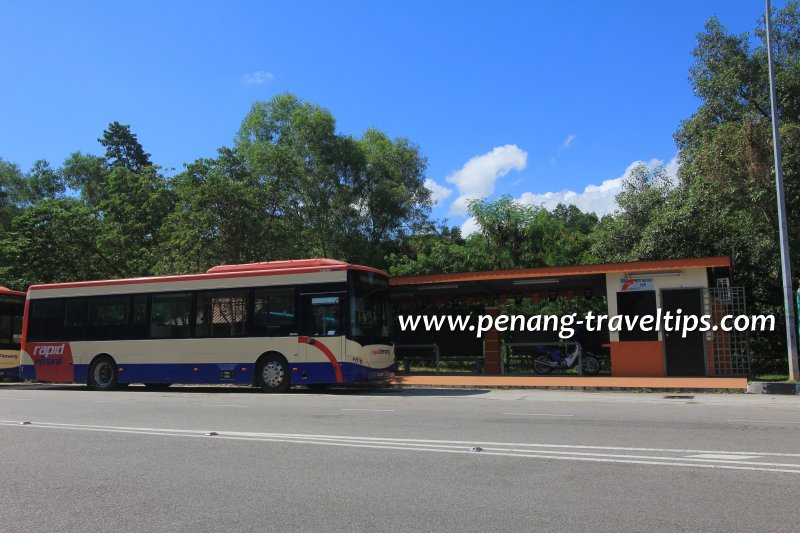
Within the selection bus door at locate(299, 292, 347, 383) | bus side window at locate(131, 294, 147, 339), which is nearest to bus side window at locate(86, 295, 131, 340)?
bus side window at locate(131, 294, 147, 339)

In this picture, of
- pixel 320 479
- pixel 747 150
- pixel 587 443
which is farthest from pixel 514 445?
pixel 747 150

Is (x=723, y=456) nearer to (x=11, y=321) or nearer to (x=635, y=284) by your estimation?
(x=635, y=284)

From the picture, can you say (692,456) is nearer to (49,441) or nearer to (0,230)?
(49,441)

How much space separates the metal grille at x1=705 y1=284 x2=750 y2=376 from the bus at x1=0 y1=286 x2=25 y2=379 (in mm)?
23438

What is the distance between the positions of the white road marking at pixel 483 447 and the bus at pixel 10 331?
14.2m

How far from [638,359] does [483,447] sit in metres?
12.7

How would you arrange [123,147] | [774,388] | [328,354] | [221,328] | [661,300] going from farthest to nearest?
[123,147]
[661,300]
[221,328]
[328,354]
[774,388]

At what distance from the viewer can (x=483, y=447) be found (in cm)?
789

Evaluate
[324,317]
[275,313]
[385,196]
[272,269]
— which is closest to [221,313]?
[275,313]

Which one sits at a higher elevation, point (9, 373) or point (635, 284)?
point (635, 284)

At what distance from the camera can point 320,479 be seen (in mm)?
6395

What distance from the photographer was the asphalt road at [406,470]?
5051 millimetres

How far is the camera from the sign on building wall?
18688 mm

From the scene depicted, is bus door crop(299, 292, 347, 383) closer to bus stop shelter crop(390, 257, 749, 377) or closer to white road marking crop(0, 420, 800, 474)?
bus stop shelter crop(390, 257, 749, 377)
